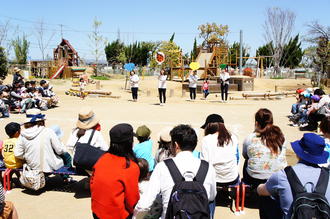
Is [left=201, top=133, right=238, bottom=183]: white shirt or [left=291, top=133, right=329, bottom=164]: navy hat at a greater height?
[left=291, top=133, right=329, bottom=164]: navy hat

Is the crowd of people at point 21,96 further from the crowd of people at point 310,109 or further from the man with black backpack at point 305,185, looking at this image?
the man with black backpack at point 305,185

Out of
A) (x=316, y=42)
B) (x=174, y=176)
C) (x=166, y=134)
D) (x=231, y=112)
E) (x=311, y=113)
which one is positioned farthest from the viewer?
(x=316, y=42)

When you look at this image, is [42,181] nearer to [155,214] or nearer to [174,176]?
[155,214]

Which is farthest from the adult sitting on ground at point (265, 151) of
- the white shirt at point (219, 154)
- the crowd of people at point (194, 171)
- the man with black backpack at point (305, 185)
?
the man with black backpack at point (305, 185)

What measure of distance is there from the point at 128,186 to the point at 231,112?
10045mm

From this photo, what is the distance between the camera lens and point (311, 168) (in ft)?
7.48

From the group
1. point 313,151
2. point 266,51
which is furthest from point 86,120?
point 266,51

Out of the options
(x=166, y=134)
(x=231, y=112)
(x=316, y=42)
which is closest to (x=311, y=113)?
(x=231, y=112)

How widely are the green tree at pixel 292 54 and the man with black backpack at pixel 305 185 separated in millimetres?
45380

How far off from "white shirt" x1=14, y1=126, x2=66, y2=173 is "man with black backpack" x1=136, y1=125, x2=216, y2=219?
2.49 metres

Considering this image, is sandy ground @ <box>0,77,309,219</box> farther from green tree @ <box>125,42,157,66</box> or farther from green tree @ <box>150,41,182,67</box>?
green tree @ <box>125,42,157,66</box>

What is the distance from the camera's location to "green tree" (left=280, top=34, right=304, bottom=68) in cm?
4450

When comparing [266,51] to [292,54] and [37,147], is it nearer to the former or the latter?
[292,54]

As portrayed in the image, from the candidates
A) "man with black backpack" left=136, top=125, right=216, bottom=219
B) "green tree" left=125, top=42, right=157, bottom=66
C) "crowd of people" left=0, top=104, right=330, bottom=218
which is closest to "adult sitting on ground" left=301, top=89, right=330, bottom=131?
"crowd of people" left=0, top=104, right=330, bottom=218
